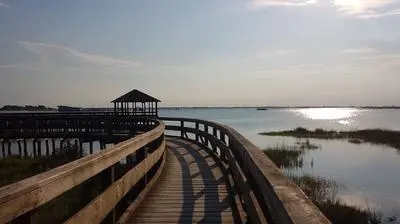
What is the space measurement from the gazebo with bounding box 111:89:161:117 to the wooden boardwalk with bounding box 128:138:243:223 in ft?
87.8

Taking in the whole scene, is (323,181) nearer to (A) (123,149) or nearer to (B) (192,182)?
(B) (192,182)

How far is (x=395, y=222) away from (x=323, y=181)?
20.7ft

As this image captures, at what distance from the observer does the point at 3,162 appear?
1673cm

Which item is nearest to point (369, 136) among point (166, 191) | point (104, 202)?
point (166, 191)

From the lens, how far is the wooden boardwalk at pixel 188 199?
18.4ft

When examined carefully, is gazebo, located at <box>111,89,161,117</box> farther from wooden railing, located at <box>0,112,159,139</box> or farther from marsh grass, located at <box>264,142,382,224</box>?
marsh grass, located at <box>264,142,382,224</box>

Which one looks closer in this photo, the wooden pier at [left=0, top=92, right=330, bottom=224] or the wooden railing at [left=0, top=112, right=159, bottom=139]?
the wooden pier at [left=0, top=92, right=330, bottom=224]

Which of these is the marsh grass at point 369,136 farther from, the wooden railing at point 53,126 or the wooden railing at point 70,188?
the wooden railing at point 70,188

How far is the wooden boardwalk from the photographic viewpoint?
5598mm

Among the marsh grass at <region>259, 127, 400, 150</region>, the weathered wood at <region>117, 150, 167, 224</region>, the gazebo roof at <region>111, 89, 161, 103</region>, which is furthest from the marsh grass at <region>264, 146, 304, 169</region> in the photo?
the weathered wood at <region>117, 150, 167, 224</region>

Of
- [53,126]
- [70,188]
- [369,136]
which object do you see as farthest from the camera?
[369,136]

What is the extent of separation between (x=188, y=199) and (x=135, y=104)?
33.2 metres

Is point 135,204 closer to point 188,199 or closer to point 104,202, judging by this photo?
point 188,199

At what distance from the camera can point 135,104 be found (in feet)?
130
